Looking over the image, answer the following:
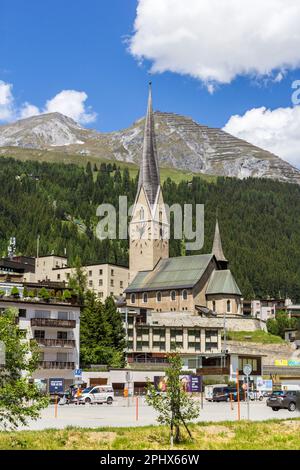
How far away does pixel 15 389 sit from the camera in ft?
73.8

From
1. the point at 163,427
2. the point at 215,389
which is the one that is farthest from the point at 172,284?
the point at 163,427

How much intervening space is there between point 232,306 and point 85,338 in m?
55.1

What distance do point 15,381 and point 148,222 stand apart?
126 meters

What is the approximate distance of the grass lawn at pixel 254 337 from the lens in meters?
109

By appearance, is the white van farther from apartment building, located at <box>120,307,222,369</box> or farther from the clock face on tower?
the clock face on tower

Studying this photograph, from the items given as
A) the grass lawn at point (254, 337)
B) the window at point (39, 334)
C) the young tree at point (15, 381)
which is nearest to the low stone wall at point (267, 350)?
the grass lawn at point (254, 337)

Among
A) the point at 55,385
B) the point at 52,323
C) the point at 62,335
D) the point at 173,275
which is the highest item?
the point at 173,275

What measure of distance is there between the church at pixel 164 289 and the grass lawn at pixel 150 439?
64.4m

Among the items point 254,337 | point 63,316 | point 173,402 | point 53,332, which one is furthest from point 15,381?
point 254,337

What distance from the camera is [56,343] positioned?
68188 mm

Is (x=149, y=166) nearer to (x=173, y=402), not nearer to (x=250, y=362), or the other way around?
(x=250, y=362)

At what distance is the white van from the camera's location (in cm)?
5328

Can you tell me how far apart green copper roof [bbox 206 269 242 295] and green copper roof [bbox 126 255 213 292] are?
3.03m

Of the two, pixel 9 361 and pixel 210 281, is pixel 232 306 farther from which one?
pixel 9 361
